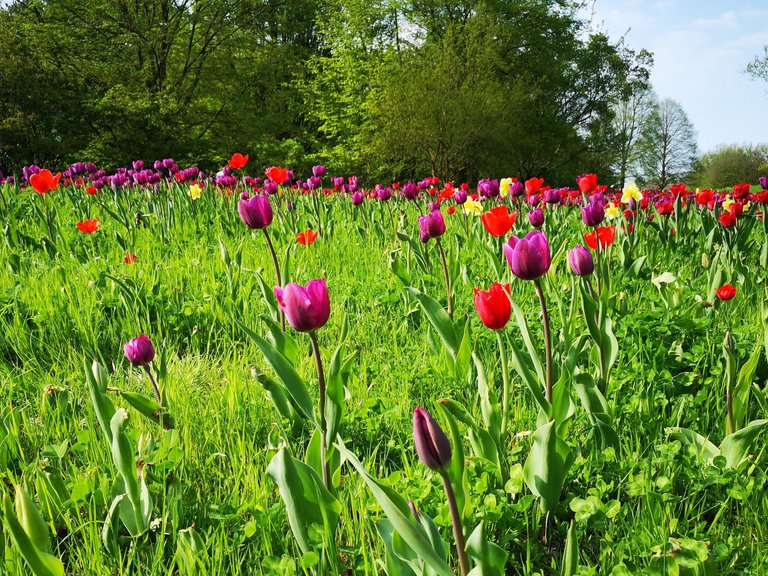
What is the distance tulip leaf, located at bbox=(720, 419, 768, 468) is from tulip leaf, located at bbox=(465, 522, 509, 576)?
76 centimetres

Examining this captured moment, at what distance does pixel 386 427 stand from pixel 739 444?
920mm

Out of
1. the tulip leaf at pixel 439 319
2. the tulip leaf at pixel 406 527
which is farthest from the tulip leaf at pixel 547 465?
the tulip leaf at pixel 439 319

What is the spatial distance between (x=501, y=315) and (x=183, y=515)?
87 centimetres

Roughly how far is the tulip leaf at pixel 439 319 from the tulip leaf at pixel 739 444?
77 centimetres

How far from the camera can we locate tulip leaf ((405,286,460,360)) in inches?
65.7

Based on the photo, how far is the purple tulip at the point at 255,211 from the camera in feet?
6.36

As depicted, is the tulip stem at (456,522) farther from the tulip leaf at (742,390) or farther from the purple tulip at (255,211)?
the purple tulip at (255,211)

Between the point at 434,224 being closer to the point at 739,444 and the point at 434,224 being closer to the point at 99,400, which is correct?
the point at 739,444

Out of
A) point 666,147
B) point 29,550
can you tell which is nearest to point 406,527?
point 29,550

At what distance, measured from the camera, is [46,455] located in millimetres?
1479

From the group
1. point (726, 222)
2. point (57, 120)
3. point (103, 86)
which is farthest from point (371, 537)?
point (103, 86)

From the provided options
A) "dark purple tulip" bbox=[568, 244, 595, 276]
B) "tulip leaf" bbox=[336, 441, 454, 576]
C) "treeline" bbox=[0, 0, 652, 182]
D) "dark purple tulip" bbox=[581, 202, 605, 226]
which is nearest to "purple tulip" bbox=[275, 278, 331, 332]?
"tulip leaf" bbox=[336, 441, 454, 576]

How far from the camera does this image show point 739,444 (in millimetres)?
1345

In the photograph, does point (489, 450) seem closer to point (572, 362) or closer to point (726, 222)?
point (572, 362)
